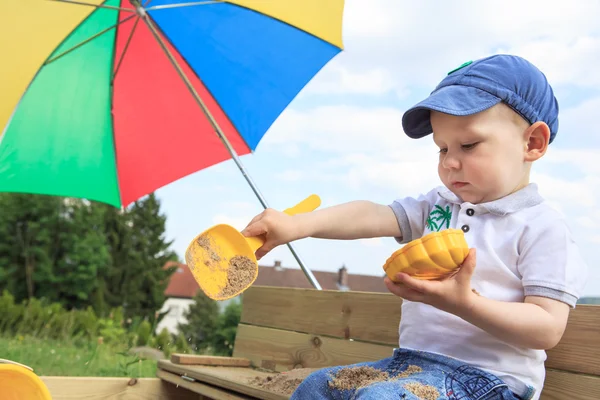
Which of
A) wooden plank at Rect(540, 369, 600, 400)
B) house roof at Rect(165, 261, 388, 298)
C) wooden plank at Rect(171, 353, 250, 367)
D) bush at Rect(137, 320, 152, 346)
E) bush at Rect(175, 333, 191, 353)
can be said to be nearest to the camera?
wooden plank at Rect(540, 369, 600, 400)

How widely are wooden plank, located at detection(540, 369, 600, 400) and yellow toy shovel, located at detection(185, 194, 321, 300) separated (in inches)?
29.1

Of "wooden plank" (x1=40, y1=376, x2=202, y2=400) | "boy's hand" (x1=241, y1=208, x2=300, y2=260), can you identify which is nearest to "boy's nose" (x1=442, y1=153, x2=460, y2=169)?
"boy's hand" (x1=241, y1=208, x2=300, y2=260)

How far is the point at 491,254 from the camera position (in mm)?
1318

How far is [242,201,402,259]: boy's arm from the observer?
54.2 inches

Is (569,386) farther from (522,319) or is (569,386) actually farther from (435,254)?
(435,254)

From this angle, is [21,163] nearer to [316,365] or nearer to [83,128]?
[83,128]

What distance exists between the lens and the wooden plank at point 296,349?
2035mm

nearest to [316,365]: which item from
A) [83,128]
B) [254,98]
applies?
[254,98]

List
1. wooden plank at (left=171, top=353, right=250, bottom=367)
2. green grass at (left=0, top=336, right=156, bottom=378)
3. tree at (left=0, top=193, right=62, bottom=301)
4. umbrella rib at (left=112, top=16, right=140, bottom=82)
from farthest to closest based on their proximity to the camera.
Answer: tree at (left=0, top=193, right=62, bottom=301) < green grass at (left=0, top=336, right=156, bottom=378) < umbrella rib at (left=112, top=16, right=140, bottom=82) < wooden plank at (left=171, top=353, right=250, bottom=367)

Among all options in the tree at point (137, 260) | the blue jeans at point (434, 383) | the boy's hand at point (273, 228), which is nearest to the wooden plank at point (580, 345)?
the blue jeans at point (434, 383)

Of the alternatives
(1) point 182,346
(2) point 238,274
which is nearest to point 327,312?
(2) point 238,274

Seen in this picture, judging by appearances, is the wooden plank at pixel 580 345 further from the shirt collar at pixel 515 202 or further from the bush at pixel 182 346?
the bush at pixel 182 346

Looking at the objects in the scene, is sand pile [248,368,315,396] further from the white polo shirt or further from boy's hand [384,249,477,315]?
boy's hand [384,249,477,315]

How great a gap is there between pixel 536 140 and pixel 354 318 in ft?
3.14
